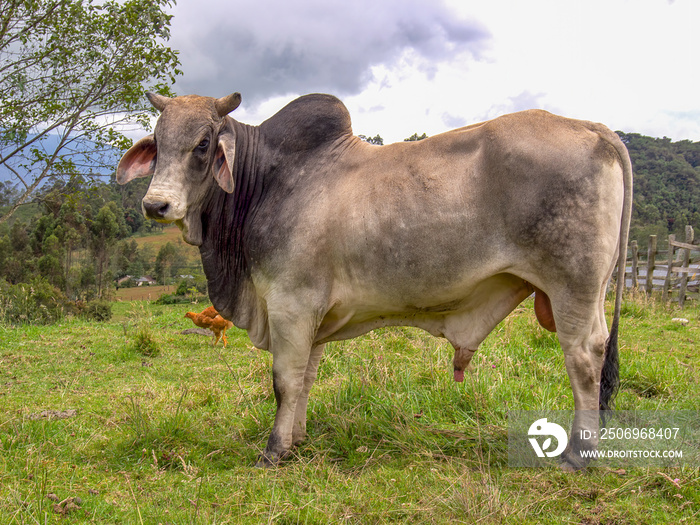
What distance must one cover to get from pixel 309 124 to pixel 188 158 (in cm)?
91

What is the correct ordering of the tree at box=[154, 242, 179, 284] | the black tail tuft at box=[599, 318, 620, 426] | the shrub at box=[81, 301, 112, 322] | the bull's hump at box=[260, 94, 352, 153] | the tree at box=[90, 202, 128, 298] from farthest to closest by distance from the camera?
the tree at box=[154, 242, 179, 284]
the tree at box=[90, 202, 128, 298]
the shrub at box=[81, 301, 112, 322]
the bull's hump at box=[260, 94, 352, 153]
the black tail tuft at box=[599, 318, 620, 426]

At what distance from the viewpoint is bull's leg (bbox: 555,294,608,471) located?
346 centimetres

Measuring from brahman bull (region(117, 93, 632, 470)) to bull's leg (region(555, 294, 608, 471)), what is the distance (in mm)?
12

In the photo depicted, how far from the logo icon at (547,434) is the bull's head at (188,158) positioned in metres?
2.67

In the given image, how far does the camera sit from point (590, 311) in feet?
11.1

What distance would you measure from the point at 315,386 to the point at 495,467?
7.38 feet

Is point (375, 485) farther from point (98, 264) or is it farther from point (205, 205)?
point (98, 264)

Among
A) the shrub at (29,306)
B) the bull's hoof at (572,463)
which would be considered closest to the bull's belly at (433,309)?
the bull's hoof at (572,463)

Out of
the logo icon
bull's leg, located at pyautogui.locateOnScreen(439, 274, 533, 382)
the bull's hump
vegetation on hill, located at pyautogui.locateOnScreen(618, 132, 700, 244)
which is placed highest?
vegetation on hill, located at pyautogui.locateOnScreen(618, 132, 700, 244)

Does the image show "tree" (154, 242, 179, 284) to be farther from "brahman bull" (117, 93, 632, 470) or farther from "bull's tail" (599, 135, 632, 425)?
"bull's tail" (599, 135, 632, 425)

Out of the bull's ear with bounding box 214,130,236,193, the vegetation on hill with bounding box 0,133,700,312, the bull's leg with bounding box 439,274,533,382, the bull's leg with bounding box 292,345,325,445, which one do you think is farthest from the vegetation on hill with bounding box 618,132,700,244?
the bull's ear with bounding box 214,130,236,193

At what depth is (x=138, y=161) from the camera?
4.27 metres

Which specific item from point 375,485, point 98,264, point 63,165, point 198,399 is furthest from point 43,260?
point 375,485

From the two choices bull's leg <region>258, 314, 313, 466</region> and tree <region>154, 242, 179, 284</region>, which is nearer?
bull's leg <region>258, 314, 313, 466</region>
